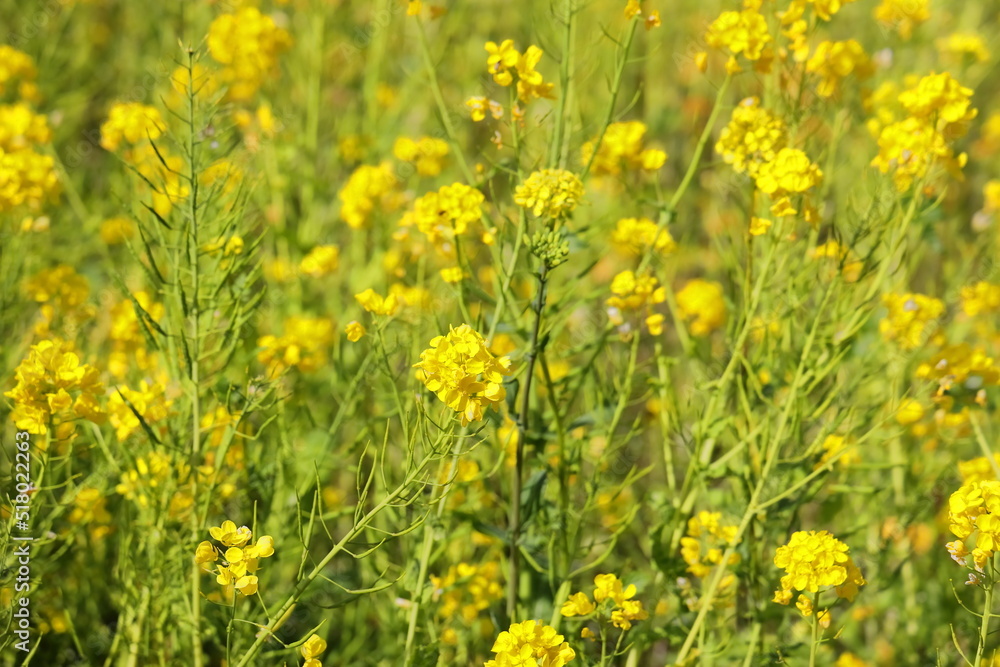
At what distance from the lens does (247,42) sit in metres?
2.61

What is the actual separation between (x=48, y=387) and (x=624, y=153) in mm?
1330

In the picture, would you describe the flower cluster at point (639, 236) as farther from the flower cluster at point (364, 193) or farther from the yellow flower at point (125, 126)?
the yellow flower at point (125, 126)

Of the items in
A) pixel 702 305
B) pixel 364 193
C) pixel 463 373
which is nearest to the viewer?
pixel 463 373

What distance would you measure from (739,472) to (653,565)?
0.27 metres

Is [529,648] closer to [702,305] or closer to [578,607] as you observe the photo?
[578,607]

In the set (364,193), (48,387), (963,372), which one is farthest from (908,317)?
(48,387)

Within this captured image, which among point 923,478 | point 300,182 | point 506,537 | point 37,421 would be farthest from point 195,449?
point 923,478

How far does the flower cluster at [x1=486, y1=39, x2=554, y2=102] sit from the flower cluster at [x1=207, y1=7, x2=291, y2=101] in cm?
127

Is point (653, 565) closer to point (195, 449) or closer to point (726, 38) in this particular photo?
point (195, 449)

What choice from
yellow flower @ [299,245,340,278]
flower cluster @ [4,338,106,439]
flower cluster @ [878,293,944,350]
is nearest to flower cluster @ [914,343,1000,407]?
flower cluster @ [878,293,944,350]

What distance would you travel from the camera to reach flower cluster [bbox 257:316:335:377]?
1887 millimetres

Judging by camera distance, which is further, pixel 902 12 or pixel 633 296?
pixel 902 12

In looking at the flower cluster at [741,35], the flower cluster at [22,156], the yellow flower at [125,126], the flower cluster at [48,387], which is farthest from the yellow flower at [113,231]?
the flower cluster at [741,35]

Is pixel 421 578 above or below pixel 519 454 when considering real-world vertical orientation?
below
